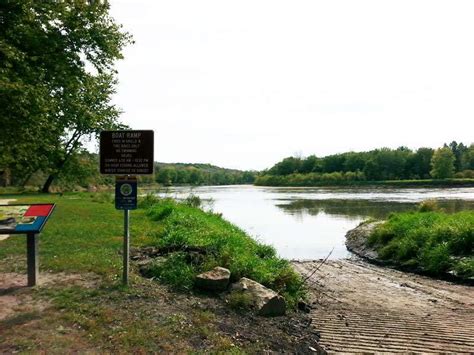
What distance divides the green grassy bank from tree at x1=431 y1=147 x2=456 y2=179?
2562mm

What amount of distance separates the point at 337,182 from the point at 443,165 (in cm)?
2703

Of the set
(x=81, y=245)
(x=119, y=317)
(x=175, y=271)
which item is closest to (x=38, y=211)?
(x=175, y=271)

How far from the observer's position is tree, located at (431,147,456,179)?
322ft

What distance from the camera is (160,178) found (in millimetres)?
117375

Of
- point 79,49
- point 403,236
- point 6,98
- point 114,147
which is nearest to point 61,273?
point 114,147

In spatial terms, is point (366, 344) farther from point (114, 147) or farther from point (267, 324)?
point (114, 147)

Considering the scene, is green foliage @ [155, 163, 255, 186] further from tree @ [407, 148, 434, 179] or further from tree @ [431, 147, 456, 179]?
tree @ [431, 147, 456, 179]

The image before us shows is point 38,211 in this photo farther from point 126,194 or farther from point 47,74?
point 47,74

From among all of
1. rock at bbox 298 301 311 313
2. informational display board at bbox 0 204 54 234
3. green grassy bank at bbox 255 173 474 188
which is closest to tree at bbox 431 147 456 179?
green grassy bank at bbox 255 173 474 188

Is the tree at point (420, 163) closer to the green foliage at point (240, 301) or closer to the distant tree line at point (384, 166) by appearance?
the distant tree line at point (384, 166)

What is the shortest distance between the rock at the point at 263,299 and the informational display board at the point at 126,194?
7.78 feet

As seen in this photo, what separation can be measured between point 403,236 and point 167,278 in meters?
11.3

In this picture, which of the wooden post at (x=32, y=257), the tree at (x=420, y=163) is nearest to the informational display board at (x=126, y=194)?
the wooden post at (x=32, y=257)

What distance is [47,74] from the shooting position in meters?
14.1
